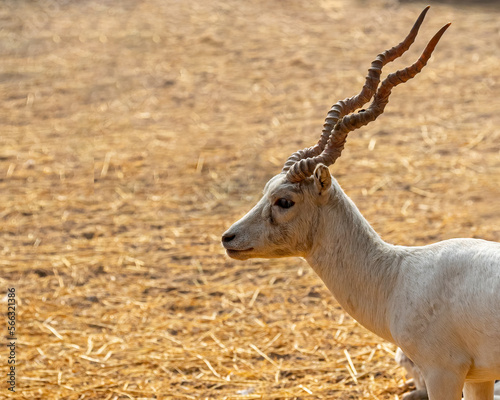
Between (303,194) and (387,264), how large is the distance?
614 mm

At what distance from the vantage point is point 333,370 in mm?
5969

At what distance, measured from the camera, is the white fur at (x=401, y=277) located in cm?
406

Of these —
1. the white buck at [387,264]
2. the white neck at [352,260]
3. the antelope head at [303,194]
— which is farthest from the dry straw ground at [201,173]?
the antelope head at [303,194]

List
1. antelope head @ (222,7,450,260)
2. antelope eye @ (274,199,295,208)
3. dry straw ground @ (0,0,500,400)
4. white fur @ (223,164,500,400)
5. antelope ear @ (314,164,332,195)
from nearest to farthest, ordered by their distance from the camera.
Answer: white fur @ (223,164,500,400) → antelope ear @ (314,164,332,195) → antelope head @ (222,7,450,260) → antelope eye @ (274,199,295,208) → dry straw ground @ (0,0,500,400)

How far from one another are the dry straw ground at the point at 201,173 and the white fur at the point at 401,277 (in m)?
1.37

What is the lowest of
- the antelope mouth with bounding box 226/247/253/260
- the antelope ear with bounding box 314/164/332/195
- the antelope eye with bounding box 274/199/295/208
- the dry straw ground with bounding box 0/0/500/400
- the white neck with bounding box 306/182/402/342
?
the dry straw ground with bounding box 0/0/500/400

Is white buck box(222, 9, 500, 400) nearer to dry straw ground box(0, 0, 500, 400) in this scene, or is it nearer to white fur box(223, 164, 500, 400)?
white fur box(223, 164, 500, 400)

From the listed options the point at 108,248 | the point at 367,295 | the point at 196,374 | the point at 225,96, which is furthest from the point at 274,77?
the point at 367,295

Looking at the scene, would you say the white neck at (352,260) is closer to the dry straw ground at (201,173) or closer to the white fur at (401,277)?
the white fur at (401,277)

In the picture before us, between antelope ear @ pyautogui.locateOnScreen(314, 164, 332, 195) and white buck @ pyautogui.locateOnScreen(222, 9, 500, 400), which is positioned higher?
antelope ear @ pyautogui.locateOnScreen(314, 164, 332, 195)

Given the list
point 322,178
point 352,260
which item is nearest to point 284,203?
point 322,178

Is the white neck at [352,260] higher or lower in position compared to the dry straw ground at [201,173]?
higher

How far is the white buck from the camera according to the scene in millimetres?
4070

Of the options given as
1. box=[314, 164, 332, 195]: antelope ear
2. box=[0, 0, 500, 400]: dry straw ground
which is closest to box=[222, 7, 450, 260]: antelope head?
box=[314, 164, 332, 195]: antelope ear
